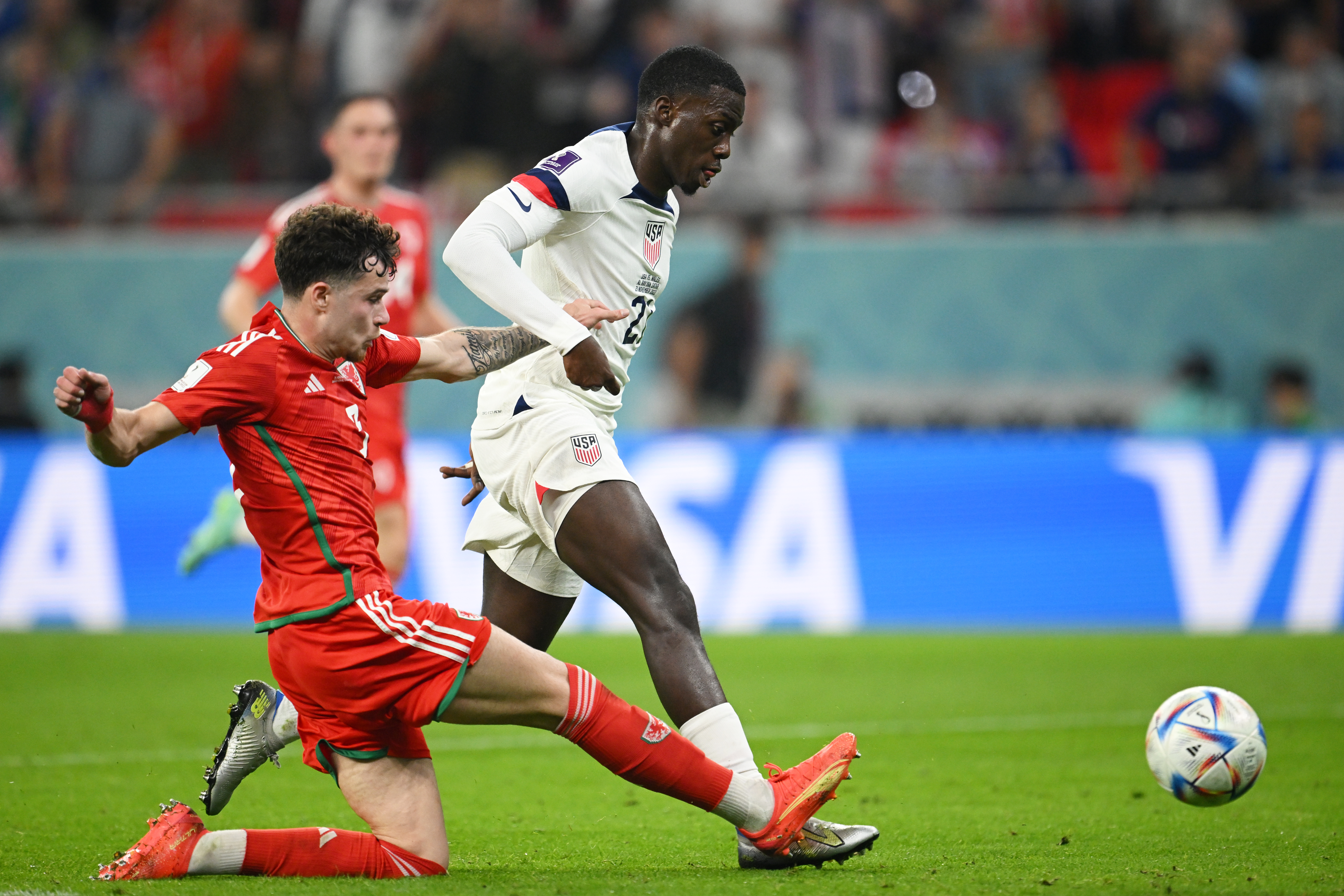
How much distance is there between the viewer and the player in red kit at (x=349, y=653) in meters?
3.93

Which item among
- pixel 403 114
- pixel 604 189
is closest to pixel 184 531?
pixel 403 114

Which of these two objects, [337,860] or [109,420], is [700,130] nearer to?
[109,420]

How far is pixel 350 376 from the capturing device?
418 cm

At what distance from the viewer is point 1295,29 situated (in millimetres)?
14094

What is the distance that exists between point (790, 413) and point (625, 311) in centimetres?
817

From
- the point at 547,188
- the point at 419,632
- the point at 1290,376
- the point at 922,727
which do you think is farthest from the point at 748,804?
the point at 1290,376

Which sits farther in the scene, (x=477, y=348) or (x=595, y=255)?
(x=595, y=255)

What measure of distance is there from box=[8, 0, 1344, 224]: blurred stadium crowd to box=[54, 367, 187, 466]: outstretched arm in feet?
30.8

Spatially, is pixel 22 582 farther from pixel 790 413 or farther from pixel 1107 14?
pixel 1107 14

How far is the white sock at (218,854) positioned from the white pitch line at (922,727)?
8.68 ft

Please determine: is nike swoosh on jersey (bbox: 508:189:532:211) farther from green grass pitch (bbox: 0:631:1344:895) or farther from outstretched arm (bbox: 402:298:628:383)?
green grass pitch (bbox: 0:631:1344:895)

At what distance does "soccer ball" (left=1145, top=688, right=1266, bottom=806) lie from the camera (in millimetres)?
4656

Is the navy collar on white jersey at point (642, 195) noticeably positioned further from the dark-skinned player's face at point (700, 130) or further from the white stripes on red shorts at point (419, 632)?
the white stripes on red shorts at point (419, 632)

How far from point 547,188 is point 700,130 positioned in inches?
20.2
